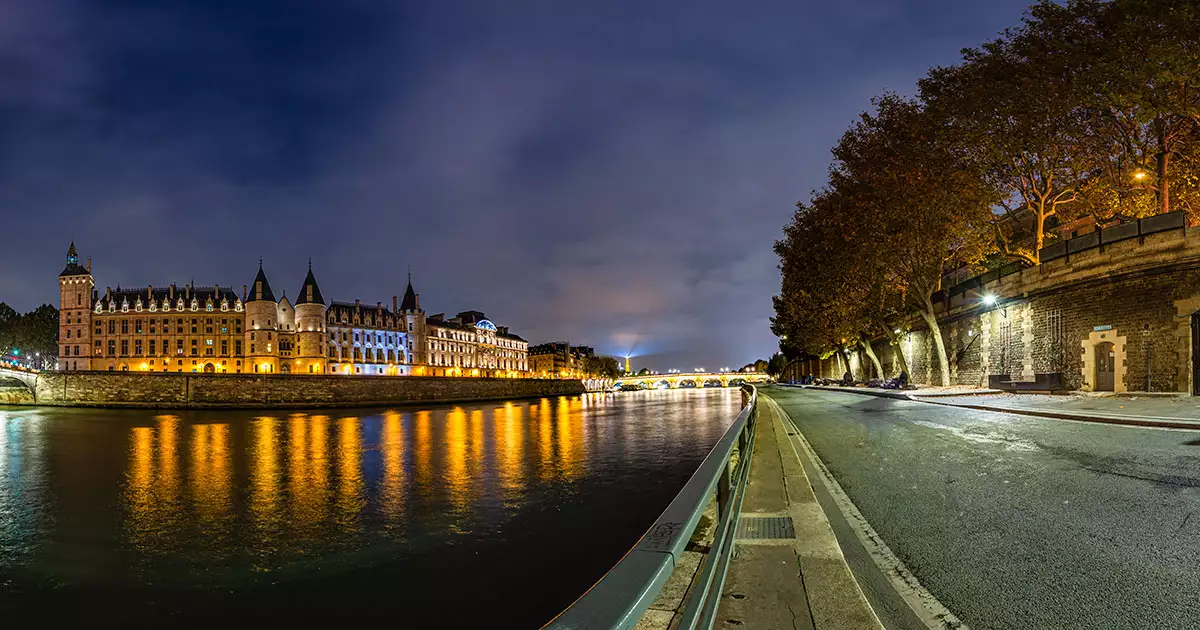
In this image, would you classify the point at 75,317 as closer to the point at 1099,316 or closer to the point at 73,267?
the point at 73,267

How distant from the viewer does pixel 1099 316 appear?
24.2m

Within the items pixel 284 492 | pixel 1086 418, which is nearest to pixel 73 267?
pixel 284 492

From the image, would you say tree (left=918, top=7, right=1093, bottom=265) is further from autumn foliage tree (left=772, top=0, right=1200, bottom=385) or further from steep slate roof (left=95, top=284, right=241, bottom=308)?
steep slate roof (left=95, top=284, right=241, bottom=308)

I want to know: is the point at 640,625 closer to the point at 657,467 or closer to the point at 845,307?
the point at 657,467

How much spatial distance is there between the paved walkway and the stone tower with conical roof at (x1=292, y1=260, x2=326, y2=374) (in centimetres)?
11614

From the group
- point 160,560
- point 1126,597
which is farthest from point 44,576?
point 1126,597

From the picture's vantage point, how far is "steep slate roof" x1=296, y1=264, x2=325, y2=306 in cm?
11381

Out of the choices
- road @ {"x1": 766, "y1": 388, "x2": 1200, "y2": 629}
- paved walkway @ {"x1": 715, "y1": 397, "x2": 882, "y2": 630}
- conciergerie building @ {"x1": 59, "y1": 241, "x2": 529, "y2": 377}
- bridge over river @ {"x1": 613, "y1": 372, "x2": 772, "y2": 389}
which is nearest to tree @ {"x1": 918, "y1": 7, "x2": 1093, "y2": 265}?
road @ {"x1": 766, "y1": 388, "x2": 1200, "y2": 629}

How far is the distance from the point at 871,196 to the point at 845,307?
10.5 m

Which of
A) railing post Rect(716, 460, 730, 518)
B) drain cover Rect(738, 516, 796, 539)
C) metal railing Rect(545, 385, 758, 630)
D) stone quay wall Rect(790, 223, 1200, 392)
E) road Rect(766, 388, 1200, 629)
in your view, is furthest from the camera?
stone quay wall Rect(790, 223, 1200, 392)

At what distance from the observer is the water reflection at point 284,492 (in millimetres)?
11328

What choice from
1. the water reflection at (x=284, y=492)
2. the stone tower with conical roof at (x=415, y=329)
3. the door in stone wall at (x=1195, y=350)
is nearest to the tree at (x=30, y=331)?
the stone tower with conical roof at (x=415, y=329)

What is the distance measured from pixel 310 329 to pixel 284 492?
345ft

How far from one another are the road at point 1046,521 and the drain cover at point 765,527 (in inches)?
37.6
